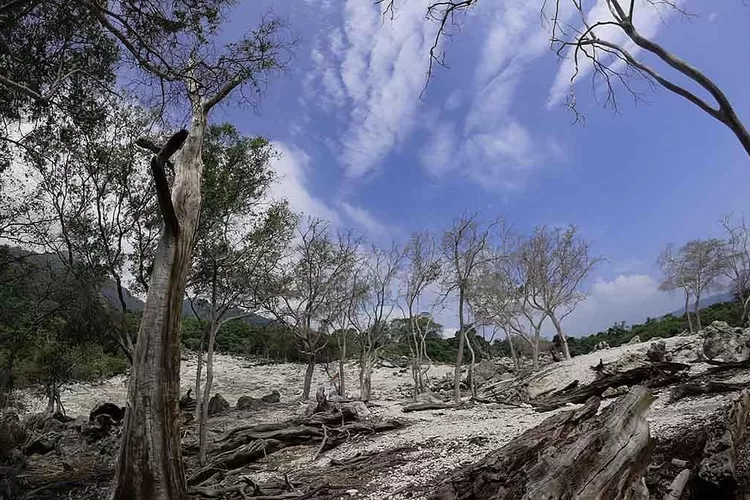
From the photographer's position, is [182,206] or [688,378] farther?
[688,378]

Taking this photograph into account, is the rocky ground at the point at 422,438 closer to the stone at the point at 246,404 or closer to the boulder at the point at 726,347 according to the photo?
the stone at the point at 246,404

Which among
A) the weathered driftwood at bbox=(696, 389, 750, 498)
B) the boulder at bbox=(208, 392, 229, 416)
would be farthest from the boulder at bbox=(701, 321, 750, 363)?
the boulder at bbox=(208, 392, 229, 416)

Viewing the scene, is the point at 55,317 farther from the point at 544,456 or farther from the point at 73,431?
the point at 544,456

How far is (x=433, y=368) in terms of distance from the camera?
103 feet

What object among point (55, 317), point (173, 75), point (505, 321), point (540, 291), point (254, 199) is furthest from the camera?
point (505, 321)

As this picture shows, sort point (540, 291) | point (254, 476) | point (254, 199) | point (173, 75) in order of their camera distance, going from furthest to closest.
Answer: point (540, 291) → point (254, 199) → point (254, 476) → point (173, 75)

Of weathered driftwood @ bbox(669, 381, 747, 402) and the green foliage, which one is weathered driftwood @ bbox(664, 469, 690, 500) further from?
the green foliage

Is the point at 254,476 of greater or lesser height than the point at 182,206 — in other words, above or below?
below

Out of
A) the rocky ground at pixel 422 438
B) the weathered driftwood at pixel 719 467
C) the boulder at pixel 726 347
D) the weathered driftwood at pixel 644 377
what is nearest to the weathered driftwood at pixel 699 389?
the rocky ground at pixel 422 438

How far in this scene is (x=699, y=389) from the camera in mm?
6508

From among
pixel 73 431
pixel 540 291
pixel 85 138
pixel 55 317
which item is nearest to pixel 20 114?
pixel 85 138

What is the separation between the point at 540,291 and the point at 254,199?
52.1 feet

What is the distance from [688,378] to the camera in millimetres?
7762

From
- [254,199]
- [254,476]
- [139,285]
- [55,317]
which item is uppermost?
[254,199]
